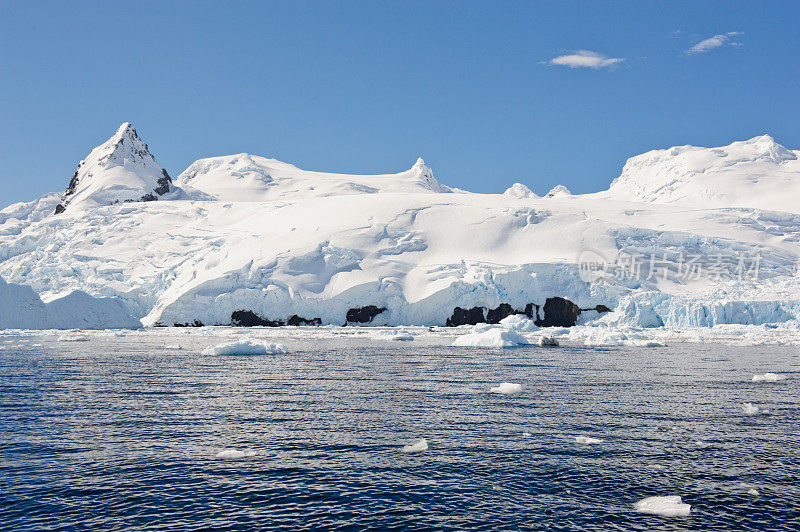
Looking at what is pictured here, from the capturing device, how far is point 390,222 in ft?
269

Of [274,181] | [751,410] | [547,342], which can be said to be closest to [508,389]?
[751,410]

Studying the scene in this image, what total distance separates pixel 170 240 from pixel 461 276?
43.9 m

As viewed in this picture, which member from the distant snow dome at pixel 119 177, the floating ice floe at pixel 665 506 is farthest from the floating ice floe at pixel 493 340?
the distant snow dome at pixel 119 177

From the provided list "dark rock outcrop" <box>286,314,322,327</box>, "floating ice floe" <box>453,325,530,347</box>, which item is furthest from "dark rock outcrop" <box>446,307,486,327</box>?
"floating ice floe" <box>453,325,530,347</box>

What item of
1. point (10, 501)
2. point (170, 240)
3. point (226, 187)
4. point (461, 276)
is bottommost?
point (10, 501)

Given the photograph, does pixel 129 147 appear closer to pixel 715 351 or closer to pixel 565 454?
pixel 715 351

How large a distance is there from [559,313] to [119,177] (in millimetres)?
91335

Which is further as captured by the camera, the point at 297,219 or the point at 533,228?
the point at 297,219

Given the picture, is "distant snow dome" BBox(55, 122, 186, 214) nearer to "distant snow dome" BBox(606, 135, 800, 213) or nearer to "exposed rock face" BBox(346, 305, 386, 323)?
"exposed rock face" BBox(346, 305, 386, 323)

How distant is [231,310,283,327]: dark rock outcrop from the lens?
222 ft

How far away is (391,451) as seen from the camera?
39.6ft

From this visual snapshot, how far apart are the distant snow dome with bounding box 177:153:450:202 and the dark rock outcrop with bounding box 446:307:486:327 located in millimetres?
63960

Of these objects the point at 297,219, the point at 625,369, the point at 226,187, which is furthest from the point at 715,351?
the point at 226,187

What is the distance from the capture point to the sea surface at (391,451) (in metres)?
8.67
